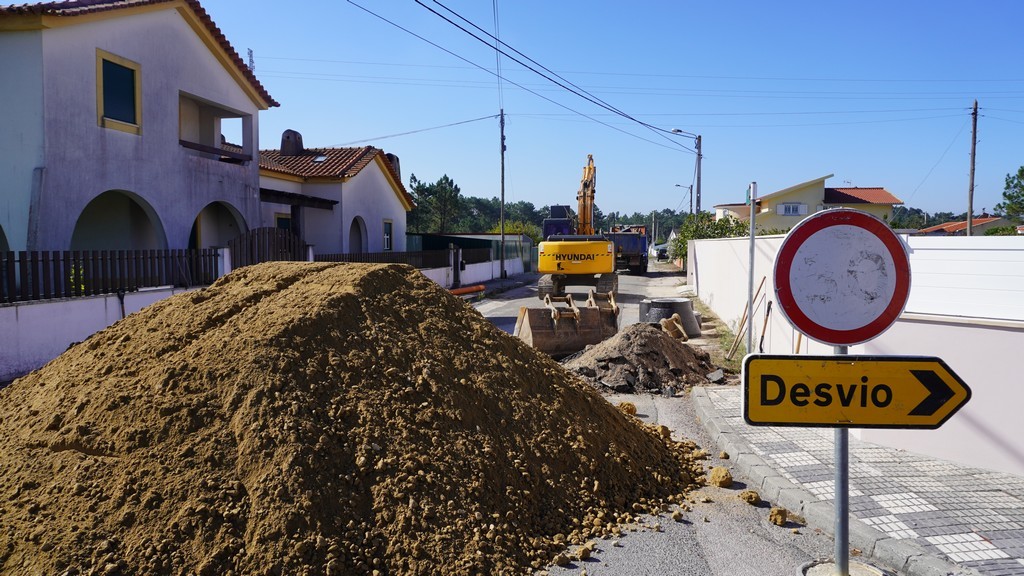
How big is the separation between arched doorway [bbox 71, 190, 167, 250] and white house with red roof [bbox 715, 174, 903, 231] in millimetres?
29874

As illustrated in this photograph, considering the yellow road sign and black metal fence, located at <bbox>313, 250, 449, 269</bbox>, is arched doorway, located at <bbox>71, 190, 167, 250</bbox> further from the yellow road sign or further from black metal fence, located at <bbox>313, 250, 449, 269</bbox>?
the yellow road sign

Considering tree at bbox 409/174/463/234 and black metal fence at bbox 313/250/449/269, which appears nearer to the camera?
black metal fence at bbox 313/250/449/269

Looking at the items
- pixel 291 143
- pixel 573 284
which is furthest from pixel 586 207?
pixel 291 143

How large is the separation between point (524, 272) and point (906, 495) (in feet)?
128

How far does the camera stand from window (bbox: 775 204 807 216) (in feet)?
150

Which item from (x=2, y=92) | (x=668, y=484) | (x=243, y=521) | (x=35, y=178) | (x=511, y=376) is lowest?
(x=668, y=484)

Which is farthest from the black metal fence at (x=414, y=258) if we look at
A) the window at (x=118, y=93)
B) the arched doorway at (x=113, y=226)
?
the window at (x=118, y=93)

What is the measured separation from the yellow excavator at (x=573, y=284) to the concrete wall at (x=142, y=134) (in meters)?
8.45

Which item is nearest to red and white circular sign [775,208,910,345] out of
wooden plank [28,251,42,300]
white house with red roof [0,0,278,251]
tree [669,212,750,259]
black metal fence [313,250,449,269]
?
wooden plank [28,251,42,300]

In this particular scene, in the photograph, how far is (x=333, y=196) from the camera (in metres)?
24.2

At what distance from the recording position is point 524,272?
4388 cm

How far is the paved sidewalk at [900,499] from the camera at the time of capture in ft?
13.2

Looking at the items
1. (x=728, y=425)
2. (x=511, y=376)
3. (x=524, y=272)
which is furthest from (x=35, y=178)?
(x=524, y=272)

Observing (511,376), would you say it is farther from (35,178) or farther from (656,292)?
(656,292)
